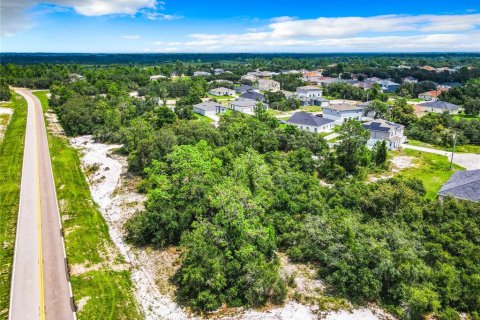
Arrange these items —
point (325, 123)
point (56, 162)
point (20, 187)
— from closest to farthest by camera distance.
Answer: point (20, 187) → point (56, 162) → point (325, 123)

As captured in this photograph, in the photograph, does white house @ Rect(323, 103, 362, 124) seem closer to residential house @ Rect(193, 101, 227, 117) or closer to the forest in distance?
residential house @ Rect(193, 101, 227, 117)

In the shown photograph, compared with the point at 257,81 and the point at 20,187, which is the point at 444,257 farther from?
the point at 257,81

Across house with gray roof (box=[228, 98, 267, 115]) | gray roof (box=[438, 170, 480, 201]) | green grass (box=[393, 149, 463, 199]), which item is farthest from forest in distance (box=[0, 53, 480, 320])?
house with gray roof (box=[228, 98, 267, 115])

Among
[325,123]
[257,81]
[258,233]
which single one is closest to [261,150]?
[325,123]

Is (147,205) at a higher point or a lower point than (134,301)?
higher

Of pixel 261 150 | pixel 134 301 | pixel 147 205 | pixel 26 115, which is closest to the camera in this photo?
pixel 134 301

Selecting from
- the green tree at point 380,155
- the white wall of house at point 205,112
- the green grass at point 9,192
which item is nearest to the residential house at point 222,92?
the white wall of house at point 205,112
